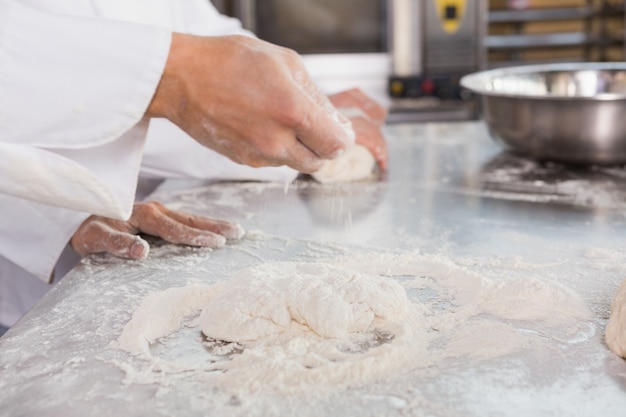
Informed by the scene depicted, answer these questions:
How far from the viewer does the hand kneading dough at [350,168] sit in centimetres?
152

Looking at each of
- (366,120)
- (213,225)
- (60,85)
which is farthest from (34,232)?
(366,120)

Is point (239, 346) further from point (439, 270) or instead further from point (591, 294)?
point (591, 294)

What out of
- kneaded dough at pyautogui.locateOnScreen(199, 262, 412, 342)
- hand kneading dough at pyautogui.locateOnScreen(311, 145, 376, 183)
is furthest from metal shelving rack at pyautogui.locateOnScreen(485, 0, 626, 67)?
kneaded dough at pyautogui.locateOnScreen(199, 262, 412, 342)

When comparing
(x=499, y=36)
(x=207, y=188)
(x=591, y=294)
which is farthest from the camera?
(x=499, y=36)

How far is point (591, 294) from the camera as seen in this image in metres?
0.87

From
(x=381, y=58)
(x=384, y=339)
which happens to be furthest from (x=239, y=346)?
(x=381, y=58)

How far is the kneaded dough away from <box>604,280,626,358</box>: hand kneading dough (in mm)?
217

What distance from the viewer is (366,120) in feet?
5.38

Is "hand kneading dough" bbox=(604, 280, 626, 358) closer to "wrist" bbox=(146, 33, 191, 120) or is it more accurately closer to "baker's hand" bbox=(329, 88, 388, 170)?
"wrist" bbox=(146, 33, 191, 120)

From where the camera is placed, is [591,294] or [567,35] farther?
[567,35]

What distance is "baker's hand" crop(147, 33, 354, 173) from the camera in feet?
2.73

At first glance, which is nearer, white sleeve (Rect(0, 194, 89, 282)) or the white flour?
the white flour

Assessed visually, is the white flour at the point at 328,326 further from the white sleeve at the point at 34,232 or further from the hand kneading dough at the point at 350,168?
the hand kneading dough at the point at 350,168

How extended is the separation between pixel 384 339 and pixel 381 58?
2.65 meters
